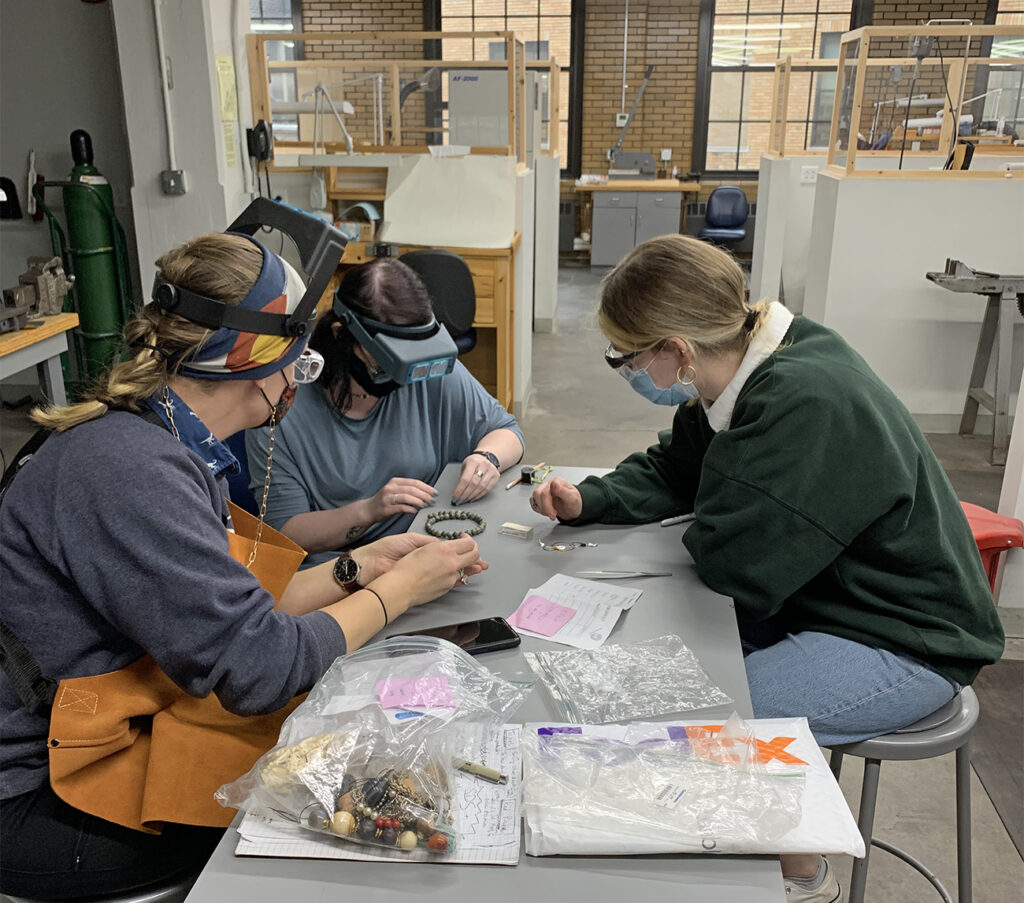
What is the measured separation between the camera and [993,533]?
2586 millimetres

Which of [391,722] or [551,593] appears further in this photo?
[551,593]

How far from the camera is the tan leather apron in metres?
1.01

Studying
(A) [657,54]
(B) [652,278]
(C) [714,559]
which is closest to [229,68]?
(B) [652,278]

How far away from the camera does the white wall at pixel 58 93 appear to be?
4.28 meters

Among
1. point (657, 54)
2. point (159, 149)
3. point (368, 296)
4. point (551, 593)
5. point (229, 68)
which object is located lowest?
point (551, 593)

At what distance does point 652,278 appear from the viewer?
146cm

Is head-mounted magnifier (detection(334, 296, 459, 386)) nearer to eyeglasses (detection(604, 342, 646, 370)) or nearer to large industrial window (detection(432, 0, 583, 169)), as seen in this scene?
eyeglasses (detection(604, 342, 646, 370))

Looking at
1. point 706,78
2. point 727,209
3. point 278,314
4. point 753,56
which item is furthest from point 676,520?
point 753,56

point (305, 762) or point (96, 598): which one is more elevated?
point (96, 598)

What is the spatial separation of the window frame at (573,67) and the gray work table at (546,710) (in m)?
8.50

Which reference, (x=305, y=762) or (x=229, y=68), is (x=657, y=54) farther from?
(x=305, y=762)

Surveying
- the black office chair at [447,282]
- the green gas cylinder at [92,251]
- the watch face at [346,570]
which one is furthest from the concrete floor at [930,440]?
the green gas cylinder at [92,251]

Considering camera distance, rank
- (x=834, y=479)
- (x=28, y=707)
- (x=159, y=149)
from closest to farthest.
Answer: (x=28, y=707) < (x=834, y=479) < (x=159, y=149)

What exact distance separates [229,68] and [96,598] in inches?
145
